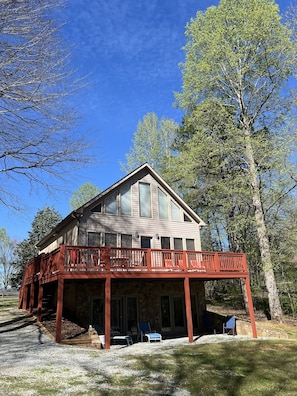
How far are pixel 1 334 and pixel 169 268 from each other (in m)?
6.83

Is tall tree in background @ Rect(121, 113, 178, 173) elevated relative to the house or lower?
elevated

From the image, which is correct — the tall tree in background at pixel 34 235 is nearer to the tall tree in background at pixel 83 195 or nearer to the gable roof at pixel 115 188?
the tall tree in background at pixel 83 195

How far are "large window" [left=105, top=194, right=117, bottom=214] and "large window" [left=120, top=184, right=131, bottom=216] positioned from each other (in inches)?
15.8

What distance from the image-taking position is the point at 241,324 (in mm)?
14141

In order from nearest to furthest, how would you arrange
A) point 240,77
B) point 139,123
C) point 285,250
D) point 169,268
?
point 169,268, point 285,250, point 240,77, point 139,123

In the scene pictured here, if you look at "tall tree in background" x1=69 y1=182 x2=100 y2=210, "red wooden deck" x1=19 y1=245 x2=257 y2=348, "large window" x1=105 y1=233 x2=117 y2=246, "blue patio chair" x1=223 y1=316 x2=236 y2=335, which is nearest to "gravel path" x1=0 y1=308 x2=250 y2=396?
"red wooden deck" x1=19 y1=245 x2=257 y2=348

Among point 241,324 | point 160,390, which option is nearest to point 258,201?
point 241,324

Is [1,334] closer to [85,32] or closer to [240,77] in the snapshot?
[85,32]

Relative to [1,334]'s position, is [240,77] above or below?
above

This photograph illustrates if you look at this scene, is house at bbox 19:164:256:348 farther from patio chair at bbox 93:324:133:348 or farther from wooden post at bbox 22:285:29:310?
patio chair at bbox 93:324:133:348

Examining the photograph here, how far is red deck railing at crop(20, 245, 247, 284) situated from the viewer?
11047mm

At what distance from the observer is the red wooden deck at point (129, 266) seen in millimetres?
10898

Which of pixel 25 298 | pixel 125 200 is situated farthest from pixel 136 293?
pixel 25 298

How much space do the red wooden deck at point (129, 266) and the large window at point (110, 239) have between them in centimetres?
150
